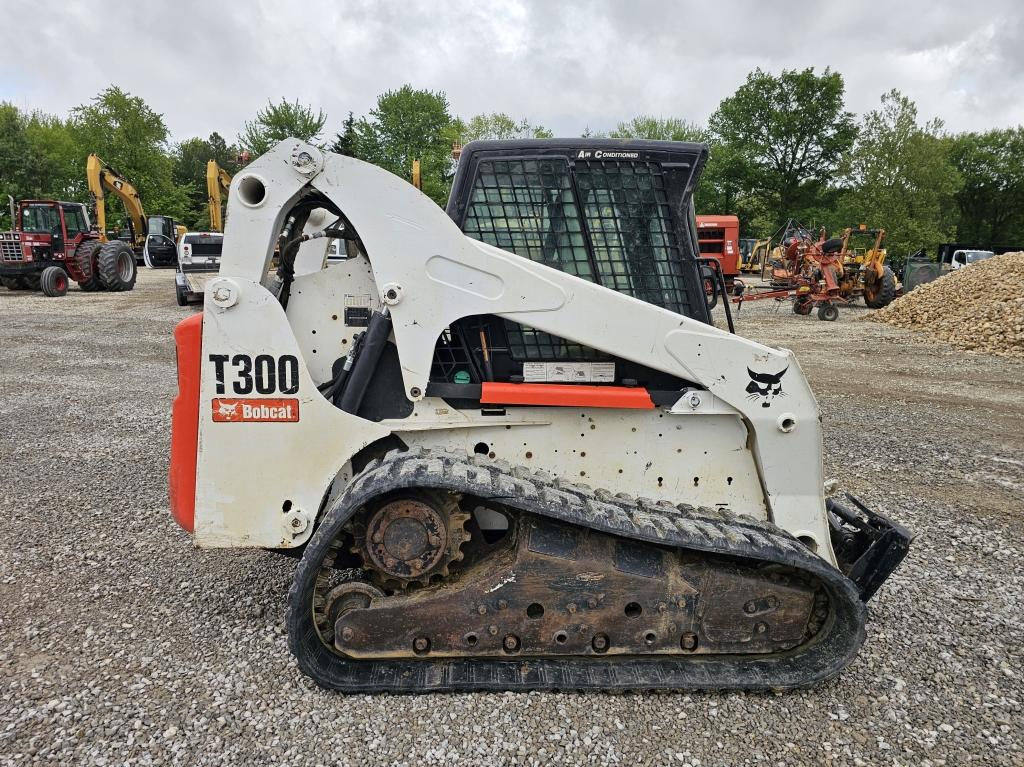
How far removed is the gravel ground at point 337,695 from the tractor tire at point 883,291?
1511 centimetres

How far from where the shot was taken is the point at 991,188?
50.4 meters

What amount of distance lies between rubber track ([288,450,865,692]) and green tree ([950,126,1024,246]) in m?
57.1

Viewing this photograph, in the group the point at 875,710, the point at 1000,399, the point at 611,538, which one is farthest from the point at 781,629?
the point at 1000,399

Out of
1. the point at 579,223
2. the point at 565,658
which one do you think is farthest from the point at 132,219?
the point at 565,658

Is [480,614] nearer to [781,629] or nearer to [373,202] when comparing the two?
[781,629]

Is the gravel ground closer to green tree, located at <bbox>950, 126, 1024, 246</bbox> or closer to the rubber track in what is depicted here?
the rubber track

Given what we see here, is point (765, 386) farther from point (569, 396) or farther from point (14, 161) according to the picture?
point (14, 161)

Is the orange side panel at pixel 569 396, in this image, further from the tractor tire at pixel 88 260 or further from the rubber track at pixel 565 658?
the tractor tire at pixel 88 260

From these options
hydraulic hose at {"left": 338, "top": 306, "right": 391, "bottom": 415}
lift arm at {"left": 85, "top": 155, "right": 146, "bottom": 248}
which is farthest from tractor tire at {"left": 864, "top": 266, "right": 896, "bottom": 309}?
lift arm at {"left": 85, "top": 155, "right": 146, "bottom": 248}

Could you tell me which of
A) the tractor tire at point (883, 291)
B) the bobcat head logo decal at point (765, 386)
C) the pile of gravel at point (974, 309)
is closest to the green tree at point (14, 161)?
the tractor tire at point (883, 291)

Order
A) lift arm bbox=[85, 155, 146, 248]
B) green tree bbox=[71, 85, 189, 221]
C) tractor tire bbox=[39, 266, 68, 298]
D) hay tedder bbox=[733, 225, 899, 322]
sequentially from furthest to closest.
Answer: green tree bbox=[71, 85, 189, 221], lift arm bbox=[85, 155, 146, 248], tractor tire bbox=[39, 266, 68, 298], hay tedder bbox=[733, 225, 899, 322]

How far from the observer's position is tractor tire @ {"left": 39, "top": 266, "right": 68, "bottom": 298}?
18641 millimetres

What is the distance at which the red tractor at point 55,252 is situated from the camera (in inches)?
746

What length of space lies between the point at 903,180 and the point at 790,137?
27.3 ft
